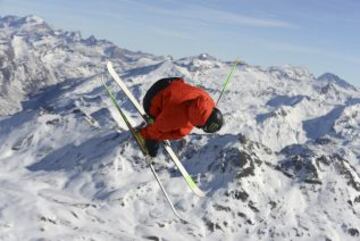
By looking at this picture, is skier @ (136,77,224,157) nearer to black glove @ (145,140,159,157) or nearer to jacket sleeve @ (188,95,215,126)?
jacket sleeve @ (188,95,215,126)

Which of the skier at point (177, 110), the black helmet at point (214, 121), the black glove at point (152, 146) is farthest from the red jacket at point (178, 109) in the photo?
the black glove at point (152, 146)

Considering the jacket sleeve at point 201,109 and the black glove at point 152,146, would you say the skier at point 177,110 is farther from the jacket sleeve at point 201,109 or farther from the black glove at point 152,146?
the black glove at point 152,146

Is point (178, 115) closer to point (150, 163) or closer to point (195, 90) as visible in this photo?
point (195, 90)

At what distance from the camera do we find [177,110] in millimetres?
19250

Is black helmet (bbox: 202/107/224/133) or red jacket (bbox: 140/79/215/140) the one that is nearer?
red jacket (bbox: 140/79/215/140)

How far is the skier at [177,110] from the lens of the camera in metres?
18.3

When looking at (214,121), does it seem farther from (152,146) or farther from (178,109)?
(152,146)

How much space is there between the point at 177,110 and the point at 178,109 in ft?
0.15

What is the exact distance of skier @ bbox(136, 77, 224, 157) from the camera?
18.3 metres

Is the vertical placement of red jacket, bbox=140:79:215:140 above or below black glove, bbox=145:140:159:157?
above

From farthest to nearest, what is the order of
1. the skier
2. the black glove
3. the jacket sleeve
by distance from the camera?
the black glove → the skier → the jacket sleeve

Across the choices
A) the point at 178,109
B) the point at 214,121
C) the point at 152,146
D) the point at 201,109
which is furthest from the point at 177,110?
the point at 152,146

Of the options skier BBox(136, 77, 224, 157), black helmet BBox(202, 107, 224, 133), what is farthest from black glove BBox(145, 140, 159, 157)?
black helmet BBox(202, 107, 224, 133)

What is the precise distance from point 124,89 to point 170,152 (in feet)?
10.7
